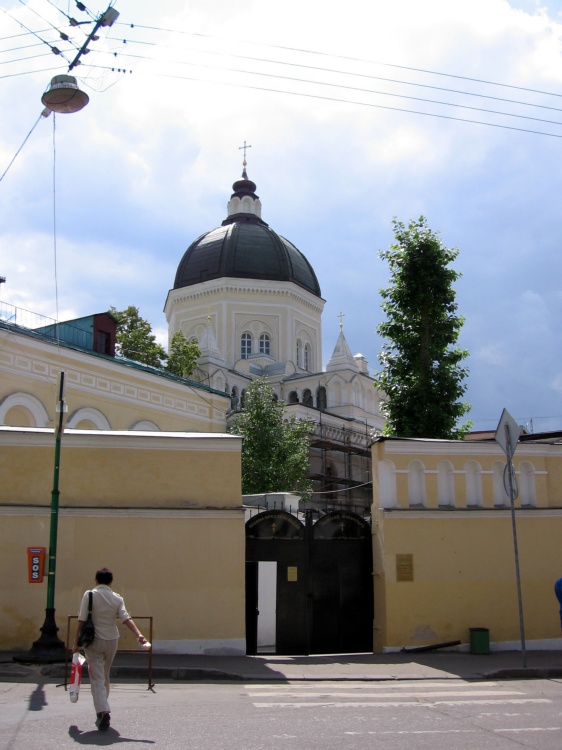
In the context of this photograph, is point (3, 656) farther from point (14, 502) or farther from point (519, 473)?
point (519, 473)

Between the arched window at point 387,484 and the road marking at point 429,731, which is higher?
the arched window at point 387,484

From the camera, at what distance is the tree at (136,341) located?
4722 centimetres

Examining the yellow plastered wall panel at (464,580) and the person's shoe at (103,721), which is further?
the yellow plastered wall panel at (464,580)

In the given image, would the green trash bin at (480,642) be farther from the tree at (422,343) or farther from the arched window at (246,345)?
the arched window at (246,345)

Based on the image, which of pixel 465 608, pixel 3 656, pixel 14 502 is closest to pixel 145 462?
pixel 14 502

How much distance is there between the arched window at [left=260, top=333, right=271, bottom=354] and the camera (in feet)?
197

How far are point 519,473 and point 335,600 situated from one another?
416 cm

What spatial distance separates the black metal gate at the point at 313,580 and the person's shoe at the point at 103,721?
737 cm

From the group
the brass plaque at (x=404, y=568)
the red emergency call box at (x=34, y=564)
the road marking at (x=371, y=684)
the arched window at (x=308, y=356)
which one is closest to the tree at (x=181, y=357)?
the arched window at (x=308, y=356)

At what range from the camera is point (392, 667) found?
12.9m

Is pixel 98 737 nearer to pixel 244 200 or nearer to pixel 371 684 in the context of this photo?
pixel 371 684

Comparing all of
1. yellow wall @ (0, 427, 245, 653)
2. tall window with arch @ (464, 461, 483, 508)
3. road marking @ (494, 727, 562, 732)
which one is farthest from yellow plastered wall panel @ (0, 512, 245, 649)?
road marking @ (494, 727, 562, 732)

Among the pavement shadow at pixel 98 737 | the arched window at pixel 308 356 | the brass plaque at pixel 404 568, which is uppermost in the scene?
the arched window at pixel 308 356

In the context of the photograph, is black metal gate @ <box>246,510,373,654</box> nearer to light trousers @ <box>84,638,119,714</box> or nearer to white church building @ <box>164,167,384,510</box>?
light trousers @ <box>84,638,119,714</box>
